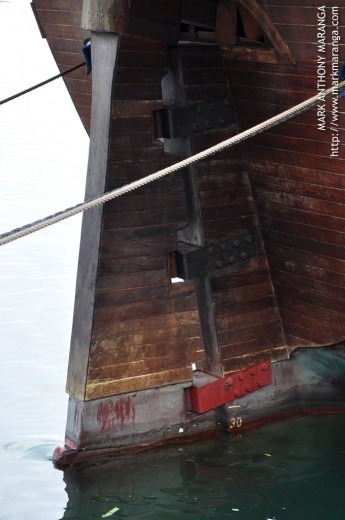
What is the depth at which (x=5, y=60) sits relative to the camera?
25000mm

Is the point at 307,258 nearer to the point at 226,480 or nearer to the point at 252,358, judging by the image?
the point at 252,358

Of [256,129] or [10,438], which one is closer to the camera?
[256,129]

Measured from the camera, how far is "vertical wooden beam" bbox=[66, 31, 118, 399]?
708cm

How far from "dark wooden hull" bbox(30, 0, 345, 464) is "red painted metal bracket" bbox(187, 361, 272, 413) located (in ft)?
0.25

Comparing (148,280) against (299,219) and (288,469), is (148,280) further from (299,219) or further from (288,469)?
(288,469)

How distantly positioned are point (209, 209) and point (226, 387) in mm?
1214

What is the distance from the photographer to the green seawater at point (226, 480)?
7070 millimetres

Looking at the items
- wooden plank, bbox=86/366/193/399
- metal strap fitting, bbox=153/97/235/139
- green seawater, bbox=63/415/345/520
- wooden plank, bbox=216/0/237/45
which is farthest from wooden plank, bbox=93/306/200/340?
wooden plank, bbox=216/0/237/45

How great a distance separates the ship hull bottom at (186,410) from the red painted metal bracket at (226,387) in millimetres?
55

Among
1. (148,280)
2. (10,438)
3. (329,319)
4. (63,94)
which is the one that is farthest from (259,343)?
(63,94)

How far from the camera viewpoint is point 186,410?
7.79 m

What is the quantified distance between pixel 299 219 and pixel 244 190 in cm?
44

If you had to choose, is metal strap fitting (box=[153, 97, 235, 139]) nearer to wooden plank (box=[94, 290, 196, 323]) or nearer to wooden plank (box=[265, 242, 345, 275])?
wooden plank (box=[265, 242, 345, 275])

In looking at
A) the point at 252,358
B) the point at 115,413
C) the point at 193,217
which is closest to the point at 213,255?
the point at 193,217
